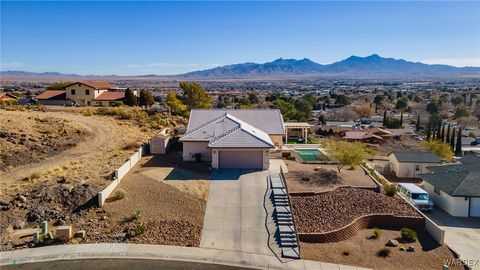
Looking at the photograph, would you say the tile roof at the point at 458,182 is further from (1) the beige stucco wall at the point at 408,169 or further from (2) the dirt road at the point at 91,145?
(2) the dirt road at the point at 91,145

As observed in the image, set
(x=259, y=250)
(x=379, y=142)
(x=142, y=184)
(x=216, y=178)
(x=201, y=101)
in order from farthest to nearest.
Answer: (x=201, y=101)
(x=379, y=142)
(x=216, y=178)
(x=142, y=184)
(x=259, y=250)

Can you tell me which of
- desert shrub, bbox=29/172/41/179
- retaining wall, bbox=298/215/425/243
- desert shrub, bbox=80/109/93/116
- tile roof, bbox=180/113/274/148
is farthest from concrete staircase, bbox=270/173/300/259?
desert shrub, bbox=80/109/93/116

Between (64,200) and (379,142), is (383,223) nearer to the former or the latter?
(64,200)

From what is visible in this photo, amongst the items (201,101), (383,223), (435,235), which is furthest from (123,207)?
(201,101)

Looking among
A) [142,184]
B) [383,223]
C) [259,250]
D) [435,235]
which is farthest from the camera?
[142,184]

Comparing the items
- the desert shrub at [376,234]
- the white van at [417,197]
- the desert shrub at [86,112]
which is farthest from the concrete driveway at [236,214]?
the desert shrub at [86,112]

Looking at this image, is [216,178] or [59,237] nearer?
[59,237]

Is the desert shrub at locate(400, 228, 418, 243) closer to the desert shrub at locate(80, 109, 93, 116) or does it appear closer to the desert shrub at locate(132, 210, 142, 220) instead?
→ the desert shrub at locate(132, 210, 142, 220)
